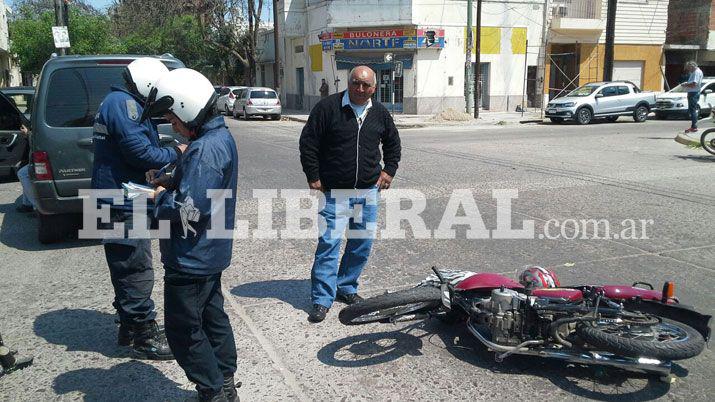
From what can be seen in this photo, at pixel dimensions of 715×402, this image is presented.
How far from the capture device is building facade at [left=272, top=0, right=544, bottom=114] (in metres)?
29.9

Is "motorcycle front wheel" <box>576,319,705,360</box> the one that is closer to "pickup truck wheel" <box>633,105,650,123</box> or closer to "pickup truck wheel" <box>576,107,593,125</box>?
"pickup truck wheel" <box>576,107,593,125</box>

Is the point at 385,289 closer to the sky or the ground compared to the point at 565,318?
closer to the ground

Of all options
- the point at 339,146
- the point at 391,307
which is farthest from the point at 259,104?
the point at 391,307

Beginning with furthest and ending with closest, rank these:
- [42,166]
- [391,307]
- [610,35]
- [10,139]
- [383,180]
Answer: [610,35] → [10,139] → [42,166] → [383,180] → [391,307]

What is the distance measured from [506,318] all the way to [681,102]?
85.6ft

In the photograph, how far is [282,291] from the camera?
5.15 m

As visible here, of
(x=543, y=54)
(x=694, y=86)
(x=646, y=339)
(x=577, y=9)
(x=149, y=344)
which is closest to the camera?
(x=646, y=339)

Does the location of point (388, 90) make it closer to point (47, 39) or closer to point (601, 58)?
point (601, 58)

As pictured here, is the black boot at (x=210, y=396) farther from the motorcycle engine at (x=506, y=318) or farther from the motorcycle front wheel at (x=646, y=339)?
the motorcycle front wheel at (x=646, y=339)

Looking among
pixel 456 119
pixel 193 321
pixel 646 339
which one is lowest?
pixel 646 339

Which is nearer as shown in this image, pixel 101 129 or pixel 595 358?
pixel 595 358

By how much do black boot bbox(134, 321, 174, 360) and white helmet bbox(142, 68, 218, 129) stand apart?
169 cm

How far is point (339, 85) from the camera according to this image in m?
32.6

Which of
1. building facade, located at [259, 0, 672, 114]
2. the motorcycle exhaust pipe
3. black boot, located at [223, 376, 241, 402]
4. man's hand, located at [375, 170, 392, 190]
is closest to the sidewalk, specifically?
building facade, located at [259, 0, 672, 114]
